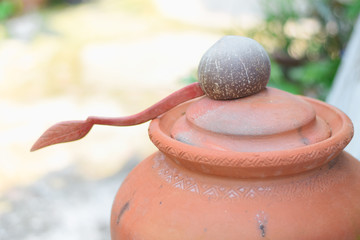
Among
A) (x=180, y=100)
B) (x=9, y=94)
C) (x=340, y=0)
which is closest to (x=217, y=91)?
(x=180, y=100)

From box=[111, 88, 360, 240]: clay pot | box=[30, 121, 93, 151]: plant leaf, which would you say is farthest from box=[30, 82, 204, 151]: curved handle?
box=[111, 88, 360, 240]: clay pot

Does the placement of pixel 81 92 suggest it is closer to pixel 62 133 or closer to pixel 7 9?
pixel 7 9

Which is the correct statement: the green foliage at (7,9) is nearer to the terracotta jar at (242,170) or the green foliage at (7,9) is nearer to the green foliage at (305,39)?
the green foliage at (305,39)

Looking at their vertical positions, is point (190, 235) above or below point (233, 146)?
below

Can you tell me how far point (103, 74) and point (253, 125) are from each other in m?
5.08

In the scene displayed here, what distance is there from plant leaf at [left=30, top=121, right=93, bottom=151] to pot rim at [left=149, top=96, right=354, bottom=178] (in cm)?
37

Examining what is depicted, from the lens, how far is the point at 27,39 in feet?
24.7

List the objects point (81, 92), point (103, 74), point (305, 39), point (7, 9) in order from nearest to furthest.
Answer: point (305, 39) → point (81, 92) → point (103, 74) → point (7, 9)

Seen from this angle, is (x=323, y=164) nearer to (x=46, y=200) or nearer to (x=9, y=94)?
(x=46, y=200)

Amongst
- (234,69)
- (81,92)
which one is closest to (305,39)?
(81,92)

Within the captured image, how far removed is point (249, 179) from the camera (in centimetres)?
130

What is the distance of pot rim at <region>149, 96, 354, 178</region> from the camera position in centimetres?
123

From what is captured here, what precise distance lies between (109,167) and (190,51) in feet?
11.7

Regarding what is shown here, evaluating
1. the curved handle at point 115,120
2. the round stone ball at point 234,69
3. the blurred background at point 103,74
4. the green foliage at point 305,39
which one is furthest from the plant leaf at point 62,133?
the green foliage at point 305,39
